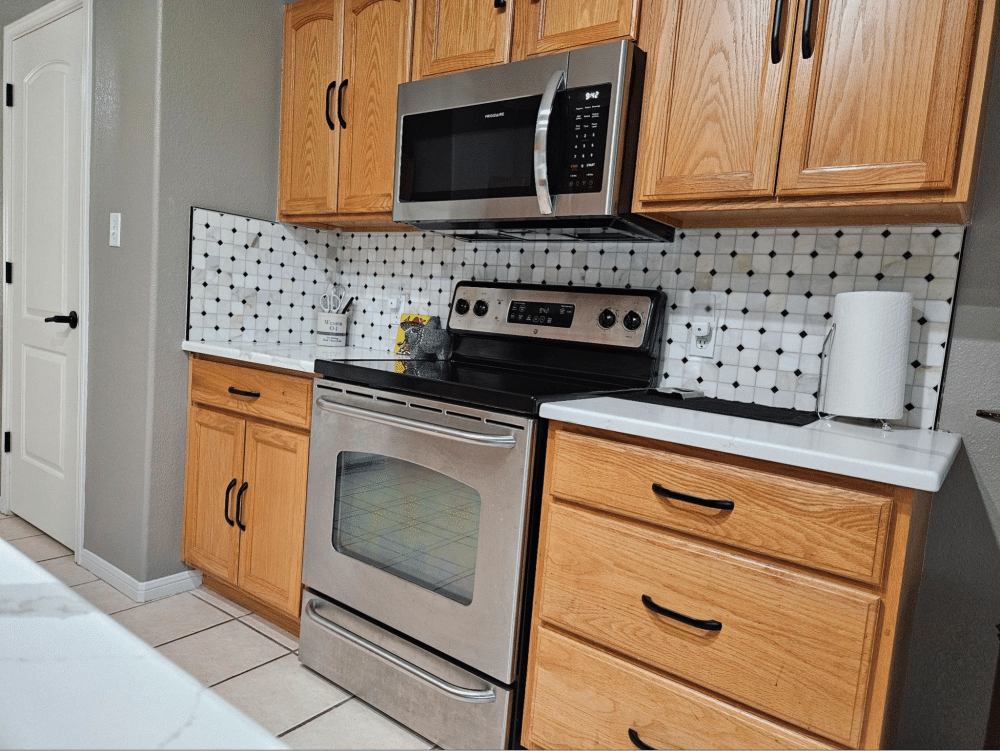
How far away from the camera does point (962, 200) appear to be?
1.12 metres

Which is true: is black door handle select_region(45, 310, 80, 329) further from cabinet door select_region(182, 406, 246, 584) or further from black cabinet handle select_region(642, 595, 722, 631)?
black cabinet handle select_region(642, 595, 722, 631)

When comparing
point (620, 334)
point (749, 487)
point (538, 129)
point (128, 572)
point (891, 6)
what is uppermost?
point (891, 6)

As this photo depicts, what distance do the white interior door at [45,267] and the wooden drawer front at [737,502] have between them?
1.88 m

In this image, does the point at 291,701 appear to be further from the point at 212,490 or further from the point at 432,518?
the point at 212,490

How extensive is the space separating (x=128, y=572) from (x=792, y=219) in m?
2.15

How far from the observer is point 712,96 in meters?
1.36

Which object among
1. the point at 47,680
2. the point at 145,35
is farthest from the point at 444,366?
the point at 47,680

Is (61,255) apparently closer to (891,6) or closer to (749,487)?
(749,487)

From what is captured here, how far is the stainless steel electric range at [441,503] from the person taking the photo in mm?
1271

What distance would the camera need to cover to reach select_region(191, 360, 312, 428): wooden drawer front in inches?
68.5

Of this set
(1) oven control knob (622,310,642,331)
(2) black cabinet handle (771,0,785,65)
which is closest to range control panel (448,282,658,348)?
(1) oven control knob (622,310,642,331)

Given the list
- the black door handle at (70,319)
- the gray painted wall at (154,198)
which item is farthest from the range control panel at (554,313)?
the black door handle at (70,319)

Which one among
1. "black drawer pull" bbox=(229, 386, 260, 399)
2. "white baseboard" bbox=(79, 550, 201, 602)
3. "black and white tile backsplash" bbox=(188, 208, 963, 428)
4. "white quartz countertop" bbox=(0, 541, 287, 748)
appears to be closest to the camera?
"white quartz countertop" bbox=(0, 541, 287, 748)

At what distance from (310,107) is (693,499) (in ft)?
5.82
